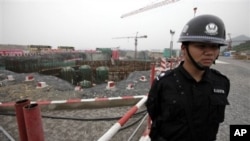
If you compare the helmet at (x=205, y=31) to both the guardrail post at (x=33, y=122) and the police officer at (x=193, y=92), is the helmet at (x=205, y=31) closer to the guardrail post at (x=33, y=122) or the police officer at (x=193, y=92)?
the police officer at (x=193, y=92)

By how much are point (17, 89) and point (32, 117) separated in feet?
30.5

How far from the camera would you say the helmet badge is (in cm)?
175

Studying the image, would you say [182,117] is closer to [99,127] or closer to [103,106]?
[99,127]

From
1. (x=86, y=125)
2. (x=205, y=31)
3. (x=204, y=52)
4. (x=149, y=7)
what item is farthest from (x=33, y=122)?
(x=149, y=7)

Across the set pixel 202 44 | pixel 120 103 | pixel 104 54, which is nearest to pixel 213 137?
pixel 202 44

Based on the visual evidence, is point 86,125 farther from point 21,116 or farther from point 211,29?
point 211,29

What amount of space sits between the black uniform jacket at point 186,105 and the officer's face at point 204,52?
0.61ft

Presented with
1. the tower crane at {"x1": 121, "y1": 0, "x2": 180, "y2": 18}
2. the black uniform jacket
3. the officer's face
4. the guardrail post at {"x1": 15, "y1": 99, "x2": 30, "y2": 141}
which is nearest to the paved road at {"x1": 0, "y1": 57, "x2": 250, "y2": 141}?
the guardrail post at {"x1": 15, "y1": 99, "x2": 30, "y2": 141}

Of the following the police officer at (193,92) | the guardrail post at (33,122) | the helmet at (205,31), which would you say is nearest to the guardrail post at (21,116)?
the guardrail post at (33,122)

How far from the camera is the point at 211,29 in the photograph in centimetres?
178

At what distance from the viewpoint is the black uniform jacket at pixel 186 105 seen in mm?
1707

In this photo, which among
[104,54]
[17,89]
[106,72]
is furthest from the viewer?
[104,54]

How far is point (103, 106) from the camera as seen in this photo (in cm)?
646

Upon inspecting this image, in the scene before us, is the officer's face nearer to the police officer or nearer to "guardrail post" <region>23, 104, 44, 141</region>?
the police officer
